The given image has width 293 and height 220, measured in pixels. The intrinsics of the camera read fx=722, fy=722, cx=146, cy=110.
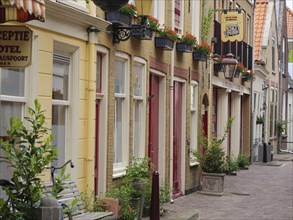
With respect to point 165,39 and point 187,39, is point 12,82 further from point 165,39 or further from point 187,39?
point 187,39

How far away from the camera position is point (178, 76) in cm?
1603

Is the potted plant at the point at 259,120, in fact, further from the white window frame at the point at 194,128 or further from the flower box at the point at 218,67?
the white window frame at the point at 194,128

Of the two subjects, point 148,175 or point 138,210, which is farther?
point 148,175

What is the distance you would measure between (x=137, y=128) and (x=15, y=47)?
7.20 meters

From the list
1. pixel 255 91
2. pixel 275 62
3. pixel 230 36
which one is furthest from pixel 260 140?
pixel 230 36

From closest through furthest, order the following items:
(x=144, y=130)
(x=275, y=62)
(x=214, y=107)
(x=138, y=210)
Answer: (x=138, y=210), (x=144, y=130), (x=214, y=107), (x=275, y=62)

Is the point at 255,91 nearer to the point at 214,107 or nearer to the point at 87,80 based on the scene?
the point at 214,107

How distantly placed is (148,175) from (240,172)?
11503mm

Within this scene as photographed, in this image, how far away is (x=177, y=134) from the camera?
1659 cm

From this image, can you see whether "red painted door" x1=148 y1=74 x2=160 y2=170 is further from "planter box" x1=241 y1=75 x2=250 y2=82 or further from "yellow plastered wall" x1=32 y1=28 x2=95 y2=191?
"planter box" x1=241 y1=75 x2=250 y2=82

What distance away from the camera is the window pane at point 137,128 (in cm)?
1363

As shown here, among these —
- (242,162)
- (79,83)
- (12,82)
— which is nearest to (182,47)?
(79,83)

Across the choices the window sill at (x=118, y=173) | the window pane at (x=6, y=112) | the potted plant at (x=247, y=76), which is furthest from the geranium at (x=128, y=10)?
the potted plant at (x=247, y=76)

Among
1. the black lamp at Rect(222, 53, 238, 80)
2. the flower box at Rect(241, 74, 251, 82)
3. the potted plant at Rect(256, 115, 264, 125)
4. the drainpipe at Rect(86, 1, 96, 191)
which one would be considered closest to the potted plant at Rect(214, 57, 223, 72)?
the black lamp at Rect(222, 53, 238, 80)
